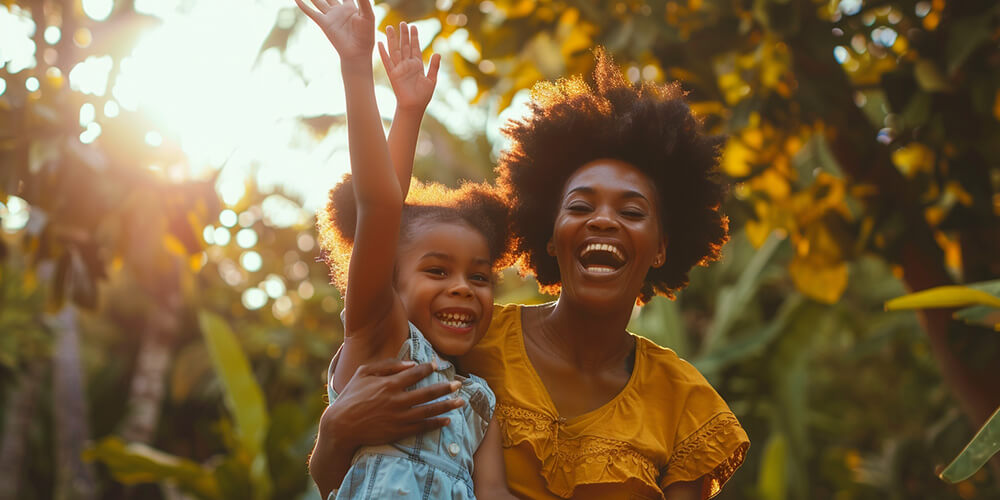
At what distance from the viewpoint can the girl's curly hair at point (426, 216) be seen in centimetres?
219

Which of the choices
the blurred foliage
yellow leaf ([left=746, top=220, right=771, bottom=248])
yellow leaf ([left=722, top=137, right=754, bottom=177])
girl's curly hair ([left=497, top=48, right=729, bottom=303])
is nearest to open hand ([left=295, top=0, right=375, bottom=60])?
girl's curly hair ([left=497, top=48, right=729, bottom=303])

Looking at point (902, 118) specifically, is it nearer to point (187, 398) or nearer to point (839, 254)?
point (839, 254)

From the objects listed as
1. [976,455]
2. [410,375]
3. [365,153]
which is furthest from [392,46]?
[976,455]

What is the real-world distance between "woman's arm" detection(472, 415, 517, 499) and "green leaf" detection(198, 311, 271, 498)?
5.70m

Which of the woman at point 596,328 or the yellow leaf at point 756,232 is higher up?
the yellow leaf at point 756,232

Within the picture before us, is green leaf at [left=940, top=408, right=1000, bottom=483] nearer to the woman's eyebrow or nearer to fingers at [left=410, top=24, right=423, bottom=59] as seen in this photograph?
the woman's eyebrow

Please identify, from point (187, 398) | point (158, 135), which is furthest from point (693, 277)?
point (187, 398)

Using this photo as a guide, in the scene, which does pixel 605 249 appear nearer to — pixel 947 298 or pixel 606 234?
pixel 606 234

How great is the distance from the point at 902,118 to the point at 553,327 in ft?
7.05

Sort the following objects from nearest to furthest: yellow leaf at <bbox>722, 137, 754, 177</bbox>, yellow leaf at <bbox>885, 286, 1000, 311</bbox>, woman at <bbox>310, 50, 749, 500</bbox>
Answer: woman at <bbox>310, 50, 749, 500</bbox>
yellow leaf at <bbox>885, 286, 1000, 311</bbox>
yellow leaf at <bbox>722, 137, 754, 177</bbox>

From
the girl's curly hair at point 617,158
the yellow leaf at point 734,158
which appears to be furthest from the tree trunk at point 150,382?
the girl's curly hair at point 617,158

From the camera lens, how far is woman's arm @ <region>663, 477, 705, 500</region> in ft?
7.32

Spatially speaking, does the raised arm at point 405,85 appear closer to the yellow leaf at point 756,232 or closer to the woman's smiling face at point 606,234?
the woman's smiling face at point 606,234

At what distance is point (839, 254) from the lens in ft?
13.7
